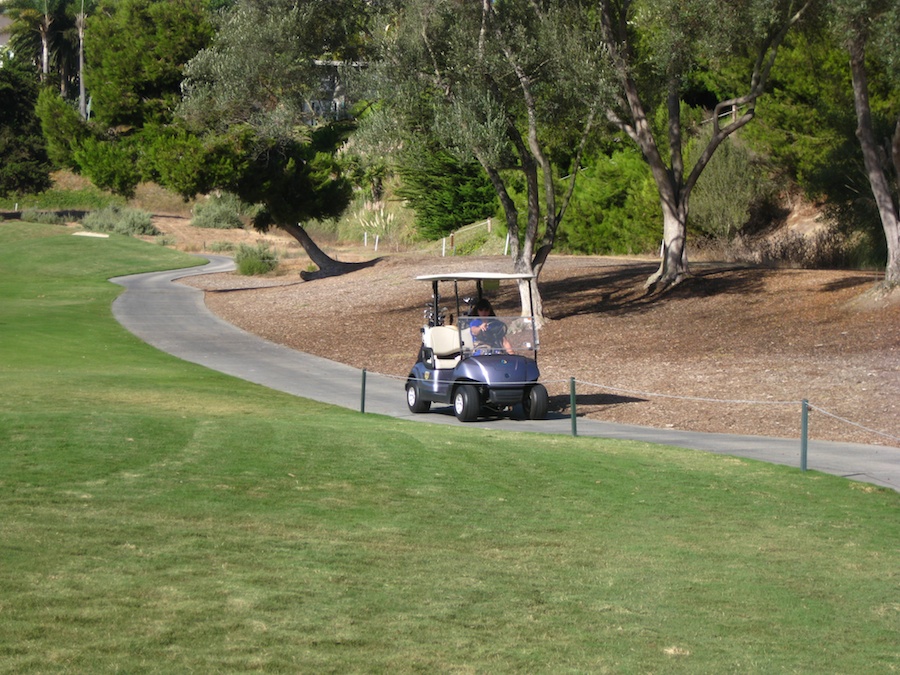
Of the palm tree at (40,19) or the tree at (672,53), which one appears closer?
the tree at (672,53)

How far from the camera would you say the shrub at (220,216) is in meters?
77.0

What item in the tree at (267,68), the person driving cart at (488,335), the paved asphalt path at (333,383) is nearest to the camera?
the paved asphalt path at (333,383)

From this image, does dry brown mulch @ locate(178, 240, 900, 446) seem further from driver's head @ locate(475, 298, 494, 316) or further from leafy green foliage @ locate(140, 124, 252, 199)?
leafy green foliage @ locate(140, 124, 252, 199)

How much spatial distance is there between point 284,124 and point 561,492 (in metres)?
19.0

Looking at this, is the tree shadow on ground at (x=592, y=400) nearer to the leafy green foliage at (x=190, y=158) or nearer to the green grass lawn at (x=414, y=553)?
the green grass lawn at (x=414, y=553)

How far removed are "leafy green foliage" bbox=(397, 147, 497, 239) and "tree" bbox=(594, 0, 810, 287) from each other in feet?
80.3

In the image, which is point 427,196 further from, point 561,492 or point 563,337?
point 561,492

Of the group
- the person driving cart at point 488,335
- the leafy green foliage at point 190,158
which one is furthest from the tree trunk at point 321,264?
the person driving cart at point 488,335

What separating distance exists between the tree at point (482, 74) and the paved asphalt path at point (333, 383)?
5.24 m

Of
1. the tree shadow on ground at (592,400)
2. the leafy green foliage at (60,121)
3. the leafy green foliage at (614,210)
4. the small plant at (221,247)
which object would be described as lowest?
the tree shadow on ground at (592,400)

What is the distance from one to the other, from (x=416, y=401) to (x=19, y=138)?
203 feet

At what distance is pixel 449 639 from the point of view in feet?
19.6

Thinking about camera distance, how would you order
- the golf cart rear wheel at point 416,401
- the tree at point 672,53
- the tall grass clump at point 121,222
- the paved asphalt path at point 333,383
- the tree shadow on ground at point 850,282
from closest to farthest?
the paved asphalt path at point 333,383 → the golf cart rear wheel at point 416,401 → the tree at point 672,53 → the tree shadow on ground at point 850,282 → the tall grass clump at point 121,222

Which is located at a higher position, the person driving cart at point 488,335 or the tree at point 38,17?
the tree at point 38,17
